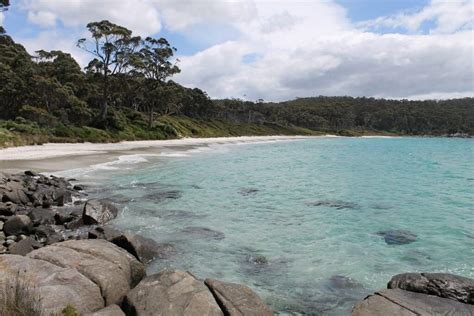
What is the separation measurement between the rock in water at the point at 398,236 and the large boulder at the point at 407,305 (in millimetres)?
6387

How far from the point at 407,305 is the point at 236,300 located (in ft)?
9.99

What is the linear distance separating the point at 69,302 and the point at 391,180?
28.7m

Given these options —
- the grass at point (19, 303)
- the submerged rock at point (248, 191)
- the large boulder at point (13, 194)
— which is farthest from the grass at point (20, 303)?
the submerged rock at point (248, 191)

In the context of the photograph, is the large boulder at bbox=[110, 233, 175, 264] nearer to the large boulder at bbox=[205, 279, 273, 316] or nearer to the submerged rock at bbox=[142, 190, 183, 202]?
the large boulder at bbox=[205, 279, 273, 316]

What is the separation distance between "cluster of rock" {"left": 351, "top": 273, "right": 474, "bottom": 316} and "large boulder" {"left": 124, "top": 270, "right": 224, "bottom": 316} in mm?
2623

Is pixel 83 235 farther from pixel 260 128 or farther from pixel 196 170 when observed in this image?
pixel 260 128

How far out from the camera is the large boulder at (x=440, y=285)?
25.6 ft

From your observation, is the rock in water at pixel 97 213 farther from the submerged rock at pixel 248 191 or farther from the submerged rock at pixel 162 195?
the submerged rock at pixel 248 191

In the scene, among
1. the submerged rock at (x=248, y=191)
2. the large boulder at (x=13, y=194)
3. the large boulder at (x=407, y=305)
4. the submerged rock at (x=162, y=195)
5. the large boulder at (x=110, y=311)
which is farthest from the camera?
the submerged rock at (x=248, y=191)

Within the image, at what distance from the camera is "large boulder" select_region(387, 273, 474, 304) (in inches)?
307

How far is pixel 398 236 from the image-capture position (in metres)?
14.6

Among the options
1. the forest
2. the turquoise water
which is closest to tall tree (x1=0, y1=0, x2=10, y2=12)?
the forest

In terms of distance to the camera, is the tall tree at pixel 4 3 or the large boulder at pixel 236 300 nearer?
the large boulder at pixel 236 300

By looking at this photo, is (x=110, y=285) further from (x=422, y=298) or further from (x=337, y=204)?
(x=337, y=204)
